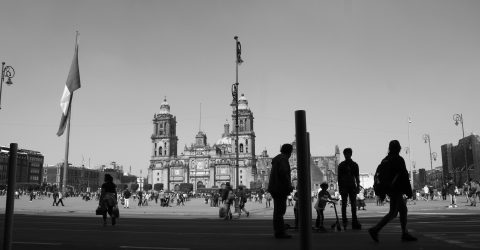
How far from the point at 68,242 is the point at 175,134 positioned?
14854 centimetres

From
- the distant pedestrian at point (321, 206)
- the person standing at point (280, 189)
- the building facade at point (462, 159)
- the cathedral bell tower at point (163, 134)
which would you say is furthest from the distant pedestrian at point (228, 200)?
the cathedral bell tower at point (163, 134)

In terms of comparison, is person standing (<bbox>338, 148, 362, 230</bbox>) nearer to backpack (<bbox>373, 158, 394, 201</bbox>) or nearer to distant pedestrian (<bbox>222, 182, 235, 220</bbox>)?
backpack (<bbox>373, 158, 394, 201</bbox>)

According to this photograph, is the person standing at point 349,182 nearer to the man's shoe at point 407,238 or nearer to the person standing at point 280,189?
the person standing at point 280,189

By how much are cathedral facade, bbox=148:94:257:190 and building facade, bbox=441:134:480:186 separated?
186 feet

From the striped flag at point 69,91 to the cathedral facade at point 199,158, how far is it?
348 feet

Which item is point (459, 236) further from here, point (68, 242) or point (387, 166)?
point (68, 242)

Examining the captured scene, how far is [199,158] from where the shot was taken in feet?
476

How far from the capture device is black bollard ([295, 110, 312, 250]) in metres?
2.63

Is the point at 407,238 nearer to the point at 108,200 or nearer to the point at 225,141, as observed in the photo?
the point at 108,200

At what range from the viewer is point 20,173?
127 meters

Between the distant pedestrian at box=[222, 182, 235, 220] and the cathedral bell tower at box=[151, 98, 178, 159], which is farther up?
the cathedral bell tower at box=[151, 98, 178, 159]

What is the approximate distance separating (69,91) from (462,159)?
9449cm

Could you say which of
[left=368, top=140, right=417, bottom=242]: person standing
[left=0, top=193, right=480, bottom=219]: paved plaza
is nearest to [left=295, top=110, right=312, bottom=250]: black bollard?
[left=368, top=140, right=417, bottom=242]: person standing

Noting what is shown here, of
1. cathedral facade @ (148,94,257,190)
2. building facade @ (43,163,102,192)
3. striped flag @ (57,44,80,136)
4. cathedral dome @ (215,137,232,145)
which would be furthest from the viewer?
building facade @ (43,163,102,192)
